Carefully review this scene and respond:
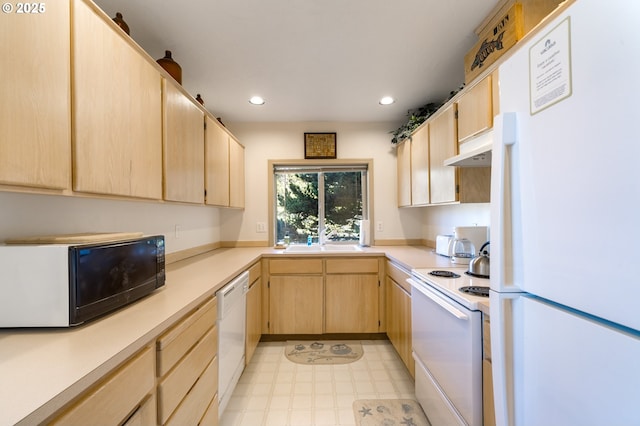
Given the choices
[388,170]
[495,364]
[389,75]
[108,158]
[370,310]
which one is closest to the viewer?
[495,364]

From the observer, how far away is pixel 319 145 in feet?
10.1

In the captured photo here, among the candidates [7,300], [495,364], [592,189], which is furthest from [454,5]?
[7,300]

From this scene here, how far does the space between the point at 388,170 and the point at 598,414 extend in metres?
2.77

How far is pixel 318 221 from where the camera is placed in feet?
10.5

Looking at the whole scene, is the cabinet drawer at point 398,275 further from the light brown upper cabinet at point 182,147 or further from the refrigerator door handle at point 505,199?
the light brown upper cabinet at point 182,147

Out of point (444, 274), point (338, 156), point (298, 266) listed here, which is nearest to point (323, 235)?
point (298, 266)

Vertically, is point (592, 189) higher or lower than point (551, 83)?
lower

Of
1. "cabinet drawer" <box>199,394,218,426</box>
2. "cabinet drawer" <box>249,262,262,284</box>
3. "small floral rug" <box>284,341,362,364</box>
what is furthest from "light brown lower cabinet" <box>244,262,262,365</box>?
"cabinet drawer" <box>199,394,218,426</box>

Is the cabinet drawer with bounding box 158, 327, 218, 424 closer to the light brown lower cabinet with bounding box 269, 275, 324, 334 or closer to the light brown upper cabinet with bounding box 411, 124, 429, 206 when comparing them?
the light brown lower cabinet with bounding box 269, 275, 324, 334

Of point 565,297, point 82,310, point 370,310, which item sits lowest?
point 370,310

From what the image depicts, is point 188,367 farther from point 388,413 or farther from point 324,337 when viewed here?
point 324,337

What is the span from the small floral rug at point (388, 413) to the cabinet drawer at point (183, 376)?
1.02 metres

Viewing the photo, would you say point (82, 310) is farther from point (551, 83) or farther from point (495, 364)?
point (551, 83)

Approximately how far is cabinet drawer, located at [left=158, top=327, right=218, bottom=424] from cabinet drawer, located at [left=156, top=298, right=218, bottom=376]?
4 cm
